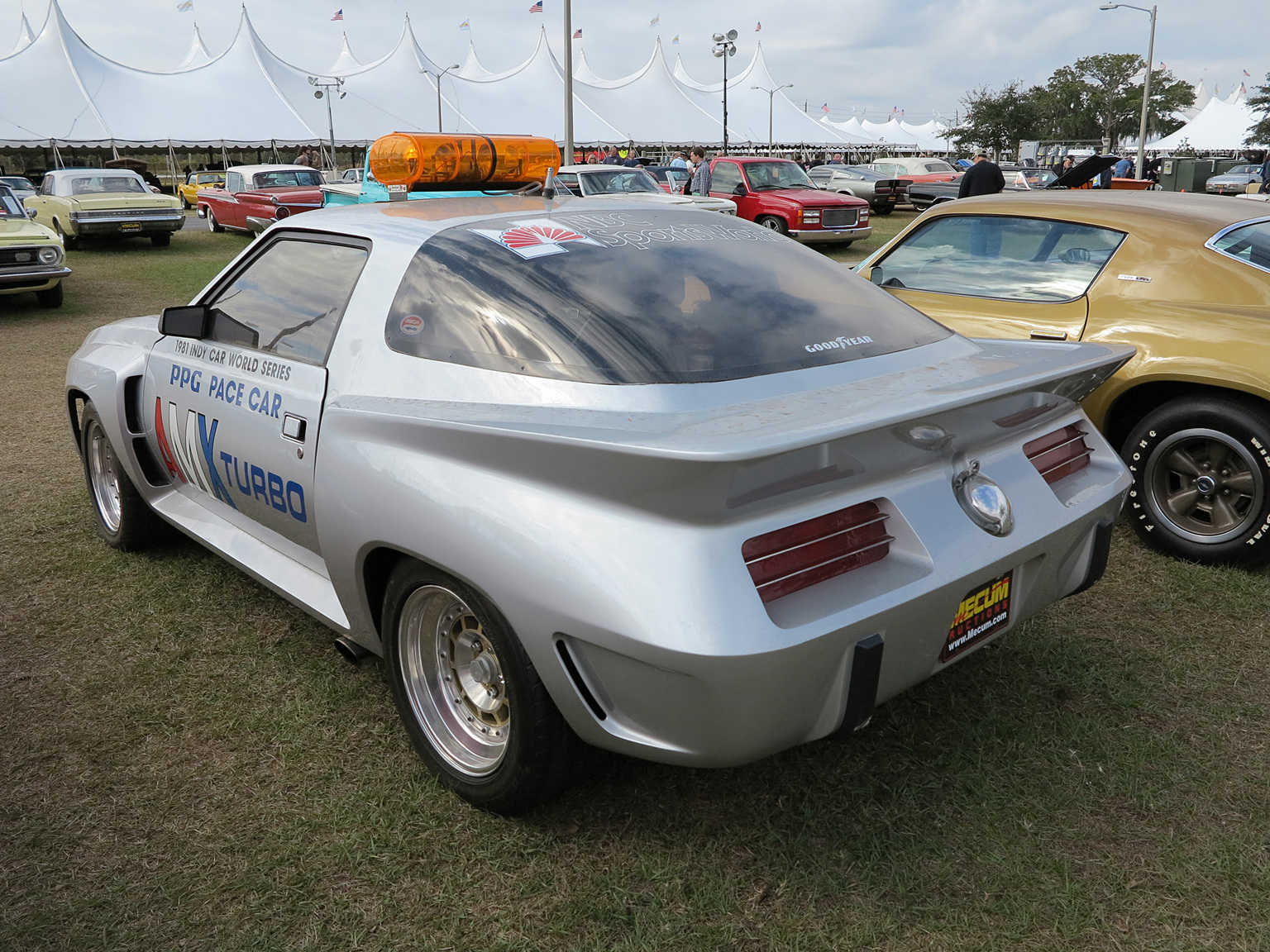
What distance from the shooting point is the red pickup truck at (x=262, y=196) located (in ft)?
65.5

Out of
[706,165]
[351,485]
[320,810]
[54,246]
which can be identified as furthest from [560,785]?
[706,165]

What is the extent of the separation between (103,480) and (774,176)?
54.5 feet

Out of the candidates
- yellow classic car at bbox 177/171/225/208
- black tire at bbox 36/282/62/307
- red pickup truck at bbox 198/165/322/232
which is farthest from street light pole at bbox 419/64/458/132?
black tire at bbox 36/282/62/307

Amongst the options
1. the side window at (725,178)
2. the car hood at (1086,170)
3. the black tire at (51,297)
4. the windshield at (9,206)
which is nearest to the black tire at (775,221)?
the side window at (725,178)

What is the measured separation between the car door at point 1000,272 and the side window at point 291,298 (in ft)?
10.2

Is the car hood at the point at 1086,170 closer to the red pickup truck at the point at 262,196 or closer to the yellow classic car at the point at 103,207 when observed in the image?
the red pickup truck at the point at 262,196

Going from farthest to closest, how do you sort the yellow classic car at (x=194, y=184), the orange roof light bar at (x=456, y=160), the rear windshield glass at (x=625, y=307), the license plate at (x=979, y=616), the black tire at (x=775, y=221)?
the yellow classic car at (x=194, y=184) < the black tire at (x=775, y=221) < the orange roof light bar at (x=456, y=160) < the rear windshield glass at (x=625, y=307) < the license plate at (x=979, y=616)

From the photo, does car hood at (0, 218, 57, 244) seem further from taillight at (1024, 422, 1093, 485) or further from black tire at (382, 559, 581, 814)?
taillight at (1024, 422, 1093, 485)

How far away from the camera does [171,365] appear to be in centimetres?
370

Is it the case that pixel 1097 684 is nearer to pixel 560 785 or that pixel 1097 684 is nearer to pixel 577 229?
pixel 560 785

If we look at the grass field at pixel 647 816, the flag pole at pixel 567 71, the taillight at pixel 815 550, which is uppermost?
the flag pole at pixel 567 71

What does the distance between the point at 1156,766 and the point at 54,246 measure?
42.1 ft

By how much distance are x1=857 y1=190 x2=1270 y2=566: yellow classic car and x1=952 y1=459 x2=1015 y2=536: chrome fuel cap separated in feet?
7.18

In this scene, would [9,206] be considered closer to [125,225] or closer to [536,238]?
[125,225]
